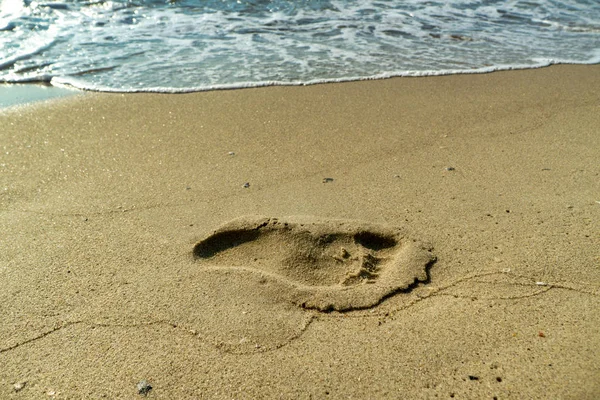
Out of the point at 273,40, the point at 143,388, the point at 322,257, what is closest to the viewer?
the point at 143,388

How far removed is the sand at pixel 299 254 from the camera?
1604 mm

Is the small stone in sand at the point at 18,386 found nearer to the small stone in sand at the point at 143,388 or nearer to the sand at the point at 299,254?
the sand at the point at 299,254

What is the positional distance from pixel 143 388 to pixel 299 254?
32.4 inches

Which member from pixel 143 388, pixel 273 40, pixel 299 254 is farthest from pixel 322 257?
pixel 273 40

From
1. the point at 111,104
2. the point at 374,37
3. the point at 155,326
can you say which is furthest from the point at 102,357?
the point at 374,37

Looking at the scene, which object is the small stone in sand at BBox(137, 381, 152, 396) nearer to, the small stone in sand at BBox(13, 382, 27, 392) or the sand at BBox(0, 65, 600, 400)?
the sand at BBox(0, 65, 600, 400)

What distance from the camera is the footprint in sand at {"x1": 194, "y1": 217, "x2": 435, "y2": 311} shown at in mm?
1912

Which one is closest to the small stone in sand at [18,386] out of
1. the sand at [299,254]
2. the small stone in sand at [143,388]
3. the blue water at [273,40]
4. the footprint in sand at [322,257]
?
the sand at [299,254]

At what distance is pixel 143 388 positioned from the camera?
155 centimetres

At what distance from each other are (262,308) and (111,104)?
2641 millimetres

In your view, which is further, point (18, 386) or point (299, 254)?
point (299, 254)

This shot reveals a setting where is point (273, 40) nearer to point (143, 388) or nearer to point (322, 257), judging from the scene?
point (322, 257)

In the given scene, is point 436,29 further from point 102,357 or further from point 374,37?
point 102,357

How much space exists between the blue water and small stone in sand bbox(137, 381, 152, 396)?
2.98 metres
